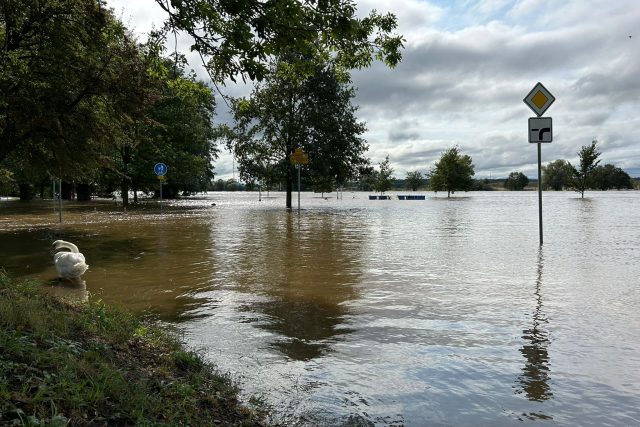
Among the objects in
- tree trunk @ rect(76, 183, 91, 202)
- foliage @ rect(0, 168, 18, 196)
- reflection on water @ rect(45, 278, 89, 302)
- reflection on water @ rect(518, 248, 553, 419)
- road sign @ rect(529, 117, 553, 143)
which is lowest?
reflection on water @ rect(518, 248, 553, 419)

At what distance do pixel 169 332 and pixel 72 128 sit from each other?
1239cm

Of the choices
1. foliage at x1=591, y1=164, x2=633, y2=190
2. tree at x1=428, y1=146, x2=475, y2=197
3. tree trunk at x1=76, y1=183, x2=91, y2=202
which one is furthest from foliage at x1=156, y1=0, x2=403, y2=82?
foliage at x1=591, y1=164, x2=633, y2=190

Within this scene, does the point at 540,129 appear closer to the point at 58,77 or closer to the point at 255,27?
the point at 255,27

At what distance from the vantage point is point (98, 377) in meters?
3.39

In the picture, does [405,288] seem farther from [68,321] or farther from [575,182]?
[575,182]

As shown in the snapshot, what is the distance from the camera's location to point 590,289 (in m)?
7.89

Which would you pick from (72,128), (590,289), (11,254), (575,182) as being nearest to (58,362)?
(590,289)

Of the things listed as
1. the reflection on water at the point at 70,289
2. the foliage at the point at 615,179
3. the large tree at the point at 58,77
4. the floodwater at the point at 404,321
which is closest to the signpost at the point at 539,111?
the floodwater at the point at 404,321

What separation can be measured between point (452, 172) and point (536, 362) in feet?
207

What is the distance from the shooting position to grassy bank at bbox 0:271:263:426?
294 cm

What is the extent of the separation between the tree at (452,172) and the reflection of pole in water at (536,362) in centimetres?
6116

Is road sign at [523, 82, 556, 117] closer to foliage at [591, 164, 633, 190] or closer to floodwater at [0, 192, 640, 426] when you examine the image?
floodwater at [0, 192, 640, 426]

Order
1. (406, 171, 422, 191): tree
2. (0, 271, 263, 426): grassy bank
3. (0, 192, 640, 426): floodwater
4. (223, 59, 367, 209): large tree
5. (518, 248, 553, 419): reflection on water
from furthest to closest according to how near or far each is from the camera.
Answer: (406, 171, 422, 191): tree, (223, 59, 367, 209): large tree, (518, 248, 553, 419): reflection on water, (0, 192, 640, 426): floodwater, (0, 271, 263, 426): grassy bank

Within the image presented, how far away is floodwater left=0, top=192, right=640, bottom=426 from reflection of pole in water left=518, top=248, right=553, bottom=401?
0.02m
